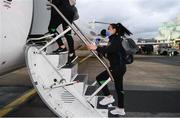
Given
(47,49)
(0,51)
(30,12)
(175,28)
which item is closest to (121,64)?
(47,49)

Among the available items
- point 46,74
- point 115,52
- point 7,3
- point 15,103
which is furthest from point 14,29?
point 15,103

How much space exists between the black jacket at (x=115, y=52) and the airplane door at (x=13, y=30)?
163cm

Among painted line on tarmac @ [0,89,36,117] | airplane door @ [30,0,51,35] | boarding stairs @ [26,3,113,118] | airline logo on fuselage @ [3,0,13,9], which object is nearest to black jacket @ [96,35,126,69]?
boarding stairs @ [26,3,113,118]

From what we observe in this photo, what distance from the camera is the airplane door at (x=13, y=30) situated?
6.43m

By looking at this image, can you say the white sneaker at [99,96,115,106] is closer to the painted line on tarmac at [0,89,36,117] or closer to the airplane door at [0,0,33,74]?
the airplane door at [0,0,33,74]

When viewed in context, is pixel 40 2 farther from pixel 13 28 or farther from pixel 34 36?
pixel 13 28

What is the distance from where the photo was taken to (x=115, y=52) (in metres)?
7.77

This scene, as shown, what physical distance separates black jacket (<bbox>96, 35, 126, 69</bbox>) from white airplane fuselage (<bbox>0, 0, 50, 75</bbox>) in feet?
4.99

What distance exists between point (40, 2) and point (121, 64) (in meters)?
2.22

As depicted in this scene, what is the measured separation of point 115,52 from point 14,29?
2.20m

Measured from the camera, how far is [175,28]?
170 meters

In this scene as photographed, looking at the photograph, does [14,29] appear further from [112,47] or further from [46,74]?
[112,47]

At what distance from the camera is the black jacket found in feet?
25.1

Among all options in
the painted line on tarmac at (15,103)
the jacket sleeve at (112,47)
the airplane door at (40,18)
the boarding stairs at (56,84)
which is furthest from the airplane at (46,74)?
the painted line on tarmac at (15,103)
